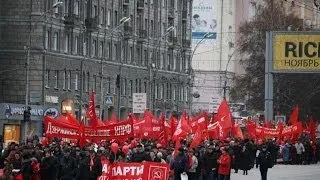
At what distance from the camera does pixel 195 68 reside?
5069 inches

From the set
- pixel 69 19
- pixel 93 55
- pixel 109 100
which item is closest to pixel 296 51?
pixel 69 19

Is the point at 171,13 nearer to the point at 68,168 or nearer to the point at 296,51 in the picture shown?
the point at 296,51

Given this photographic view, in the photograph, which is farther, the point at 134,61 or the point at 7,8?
the point at 134,61

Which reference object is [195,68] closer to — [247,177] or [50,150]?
[247,177]

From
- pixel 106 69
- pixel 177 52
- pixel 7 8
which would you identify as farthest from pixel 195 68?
pixel 7 8

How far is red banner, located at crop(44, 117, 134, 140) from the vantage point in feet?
122

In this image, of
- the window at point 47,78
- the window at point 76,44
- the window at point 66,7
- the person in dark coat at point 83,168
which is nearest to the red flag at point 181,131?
the person in dark coat at point 83,168

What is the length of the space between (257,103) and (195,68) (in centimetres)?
3440

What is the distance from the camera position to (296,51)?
55812 mm

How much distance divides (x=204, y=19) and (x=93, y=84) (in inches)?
1588

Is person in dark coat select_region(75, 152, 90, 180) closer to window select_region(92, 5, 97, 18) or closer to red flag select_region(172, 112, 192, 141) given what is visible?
red flag select_region(172, 112, 192, 141)

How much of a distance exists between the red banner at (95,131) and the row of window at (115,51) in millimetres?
43111

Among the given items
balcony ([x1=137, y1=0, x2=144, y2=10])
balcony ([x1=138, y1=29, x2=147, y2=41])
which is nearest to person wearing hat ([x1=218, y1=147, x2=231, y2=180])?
balcony ([x1=138, y1=29, x2=147, y2=41])

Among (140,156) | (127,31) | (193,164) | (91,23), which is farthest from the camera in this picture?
(127,31)
